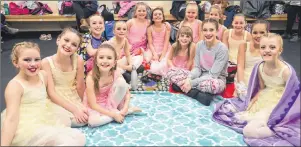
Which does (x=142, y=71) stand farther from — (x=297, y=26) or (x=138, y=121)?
(x=297, y=26)

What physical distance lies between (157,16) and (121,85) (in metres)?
1.43

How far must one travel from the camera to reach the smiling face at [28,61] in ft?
6.93

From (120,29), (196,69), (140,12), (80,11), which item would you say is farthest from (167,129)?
(80,11)

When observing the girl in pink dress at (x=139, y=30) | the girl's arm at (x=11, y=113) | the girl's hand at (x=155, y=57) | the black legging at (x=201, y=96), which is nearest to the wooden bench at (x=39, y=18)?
the girl in pink dress at (x=139, y=30)

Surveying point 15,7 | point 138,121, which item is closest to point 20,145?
point 138,121

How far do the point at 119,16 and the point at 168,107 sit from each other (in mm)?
2718

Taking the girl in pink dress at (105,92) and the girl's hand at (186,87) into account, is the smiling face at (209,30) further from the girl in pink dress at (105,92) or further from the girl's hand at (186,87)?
the girl in pink dress at (105,92)

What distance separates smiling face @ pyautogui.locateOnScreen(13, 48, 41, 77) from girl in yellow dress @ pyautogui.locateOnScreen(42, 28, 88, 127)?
25cm

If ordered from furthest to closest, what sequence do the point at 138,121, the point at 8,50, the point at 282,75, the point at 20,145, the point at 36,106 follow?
the point at 8,50 < the point at 138,121 < the point at 282,75 < the point at 36,106 < the point at 20,145

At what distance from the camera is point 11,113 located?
6.70 feet

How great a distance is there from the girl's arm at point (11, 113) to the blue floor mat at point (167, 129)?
473mm

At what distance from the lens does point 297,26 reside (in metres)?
5.40

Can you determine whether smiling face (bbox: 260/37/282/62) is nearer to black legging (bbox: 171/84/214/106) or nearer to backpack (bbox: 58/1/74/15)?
black legging (bbox: 171/84/214/106)

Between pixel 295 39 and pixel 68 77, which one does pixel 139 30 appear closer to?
pixel 68 77
